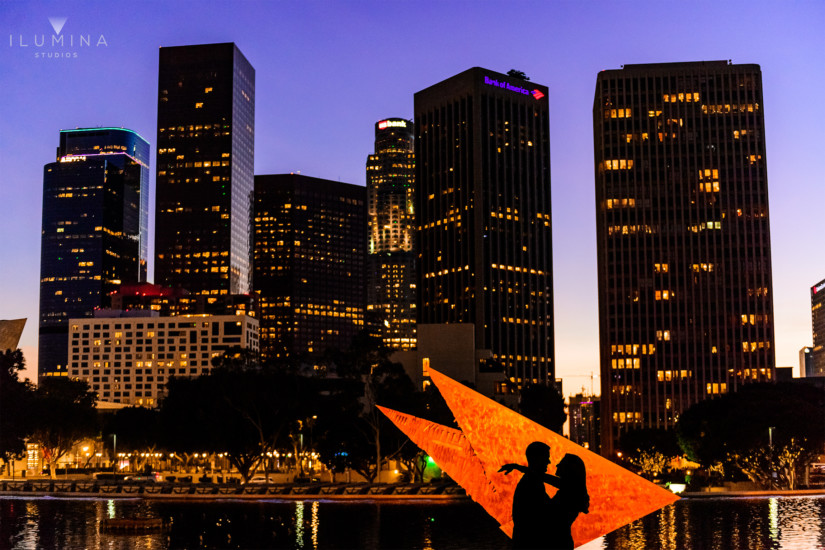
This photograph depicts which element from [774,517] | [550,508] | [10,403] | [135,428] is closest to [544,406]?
[135,428]

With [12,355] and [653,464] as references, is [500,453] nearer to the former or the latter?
[12,355]

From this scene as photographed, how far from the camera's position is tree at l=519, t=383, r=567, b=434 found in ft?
607

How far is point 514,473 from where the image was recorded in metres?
32.0

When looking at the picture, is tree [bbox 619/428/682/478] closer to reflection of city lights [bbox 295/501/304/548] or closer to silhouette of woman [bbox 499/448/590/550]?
reflection of city lights [bbox 295/501/304/548]

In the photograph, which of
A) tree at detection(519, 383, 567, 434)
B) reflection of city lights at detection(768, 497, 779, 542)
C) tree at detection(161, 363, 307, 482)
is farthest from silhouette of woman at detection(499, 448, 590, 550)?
tree at detection(519, 383, 567, 434)

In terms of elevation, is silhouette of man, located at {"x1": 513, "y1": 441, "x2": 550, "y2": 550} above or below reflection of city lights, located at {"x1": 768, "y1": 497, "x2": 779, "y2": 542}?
above

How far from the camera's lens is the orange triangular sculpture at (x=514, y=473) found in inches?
1180

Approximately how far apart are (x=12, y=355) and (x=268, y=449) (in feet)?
111

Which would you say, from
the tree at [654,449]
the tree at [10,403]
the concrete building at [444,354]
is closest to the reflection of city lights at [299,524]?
the tree at [10,403]

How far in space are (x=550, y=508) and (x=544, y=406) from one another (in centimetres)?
17440

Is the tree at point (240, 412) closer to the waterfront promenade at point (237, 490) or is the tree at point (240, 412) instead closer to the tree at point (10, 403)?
the waterfront promenade at point (237, 490)

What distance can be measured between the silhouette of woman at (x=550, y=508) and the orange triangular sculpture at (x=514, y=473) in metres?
11.6

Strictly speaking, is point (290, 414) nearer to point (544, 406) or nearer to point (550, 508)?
point (550, 508)

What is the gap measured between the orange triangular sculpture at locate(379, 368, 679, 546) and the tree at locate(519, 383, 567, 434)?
149424mm
